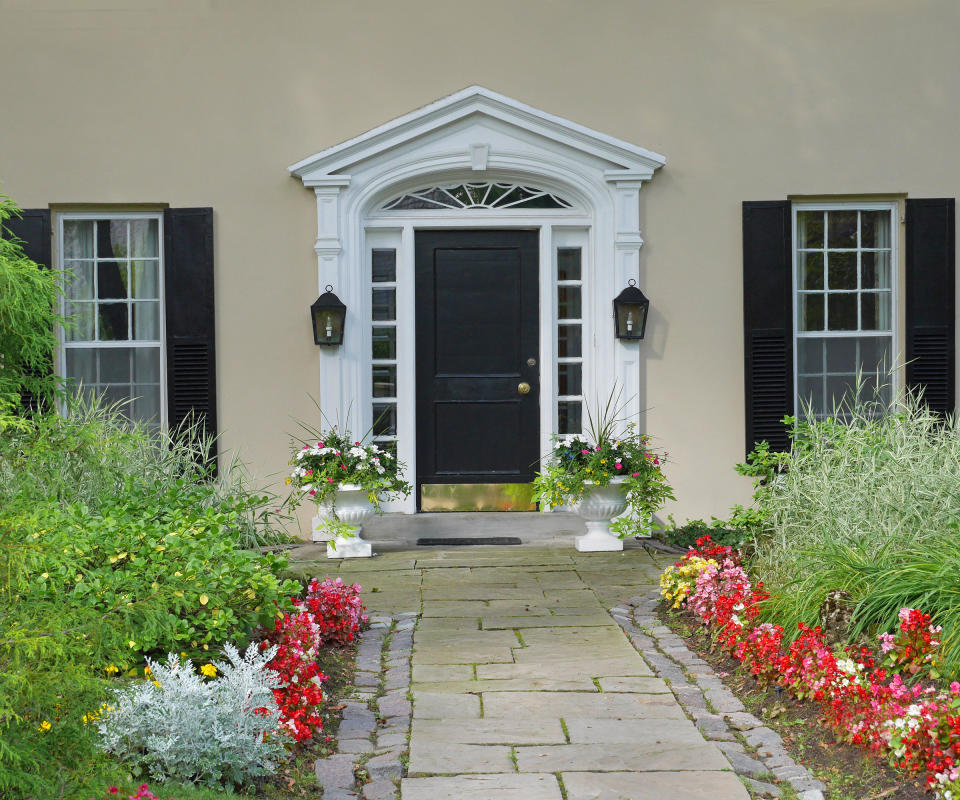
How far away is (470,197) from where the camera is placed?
7.50 meters

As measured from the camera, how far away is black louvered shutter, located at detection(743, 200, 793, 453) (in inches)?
288

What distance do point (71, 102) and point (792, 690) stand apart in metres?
5.95

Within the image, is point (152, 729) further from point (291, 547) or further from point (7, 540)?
point (291, 547)

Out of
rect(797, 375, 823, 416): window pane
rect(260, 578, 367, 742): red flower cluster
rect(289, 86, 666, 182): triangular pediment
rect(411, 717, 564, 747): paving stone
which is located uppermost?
rect(289, 86, 666, 182): triangular pediment

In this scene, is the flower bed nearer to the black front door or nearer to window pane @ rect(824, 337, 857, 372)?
the black front door

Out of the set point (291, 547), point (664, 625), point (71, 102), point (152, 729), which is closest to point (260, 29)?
point (71, 102)

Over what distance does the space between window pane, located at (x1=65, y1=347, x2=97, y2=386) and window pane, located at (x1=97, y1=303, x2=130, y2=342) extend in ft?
0.44

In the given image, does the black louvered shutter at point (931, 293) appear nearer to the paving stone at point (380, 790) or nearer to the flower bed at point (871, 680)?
the flower bed at point (871, 680)

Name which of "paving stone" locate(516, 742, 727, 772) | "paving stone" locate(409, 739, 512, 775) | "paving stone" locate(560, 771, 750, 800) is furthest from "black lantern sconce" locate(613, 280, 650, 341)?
"paving stone" locate(560, 771, 750, 800)

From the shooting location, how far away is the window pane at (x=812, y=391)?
296 inches

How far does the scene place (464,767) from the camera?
10.5 ft

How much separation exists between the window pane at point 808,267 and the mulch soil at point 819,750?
12.8 ft

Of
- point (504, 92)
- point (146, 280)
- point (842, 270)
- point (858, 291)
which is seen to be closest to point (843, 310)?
point (858, 291)

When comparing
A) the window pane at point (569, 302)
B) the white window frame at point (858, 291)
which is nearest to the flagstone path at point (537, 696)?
the window pane at point (569, 302)
